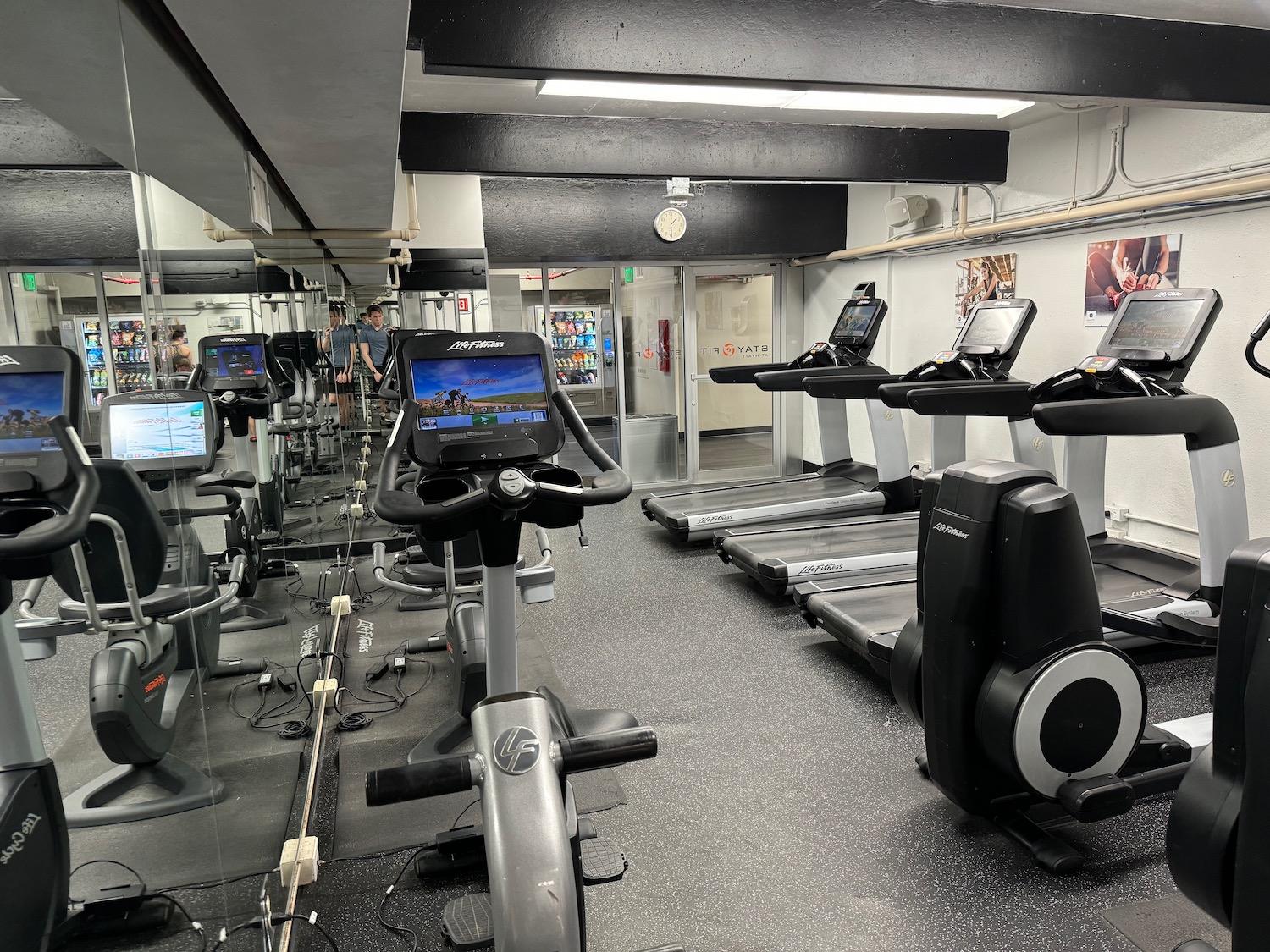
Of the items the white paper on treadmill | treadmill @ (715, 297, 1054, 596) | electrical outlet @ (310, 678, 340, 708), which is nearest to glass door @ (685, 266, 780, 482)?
treadmill @ (715, 297, 1054, 596)

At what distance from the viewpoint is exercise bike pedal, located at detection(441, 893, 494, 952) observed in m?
1.63

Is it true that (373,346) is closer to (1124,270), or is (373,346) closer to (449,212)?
(449,212)

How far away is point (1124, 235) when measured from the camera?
5.25 m

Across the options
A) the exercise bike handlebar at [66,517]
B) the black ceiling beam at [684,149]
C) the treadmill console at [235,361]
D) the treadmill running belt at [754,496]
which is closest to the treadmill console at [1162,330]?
the black ceiling beam at [684,149]

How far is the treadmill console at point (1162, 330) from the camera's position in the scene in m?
3.62

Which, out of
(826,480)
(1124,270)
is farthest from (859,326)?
(1124,270)

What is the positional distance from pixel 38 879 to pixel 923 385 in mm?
3950

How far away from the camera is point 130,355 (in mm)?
1117

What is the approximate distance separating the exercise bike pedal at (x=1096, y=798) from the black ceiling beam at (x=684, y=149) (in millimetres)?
3948

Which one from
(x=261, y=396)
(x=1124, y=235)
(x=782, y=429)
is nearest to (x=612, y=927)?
(x=261, y=396)

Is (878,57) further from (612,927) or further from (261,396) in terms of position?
(612,927)

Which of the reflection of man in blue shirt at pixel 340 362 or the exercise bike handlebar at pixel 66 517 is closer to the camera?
the exercise bike handlebar at pixel 66 517

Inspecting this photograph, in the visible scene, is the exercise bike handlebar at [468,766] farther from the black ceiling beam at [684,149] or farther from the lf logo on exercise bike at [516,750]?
the black ceiling beam at [684,149]

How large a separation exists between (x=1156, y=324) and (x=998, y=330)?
1204mm
